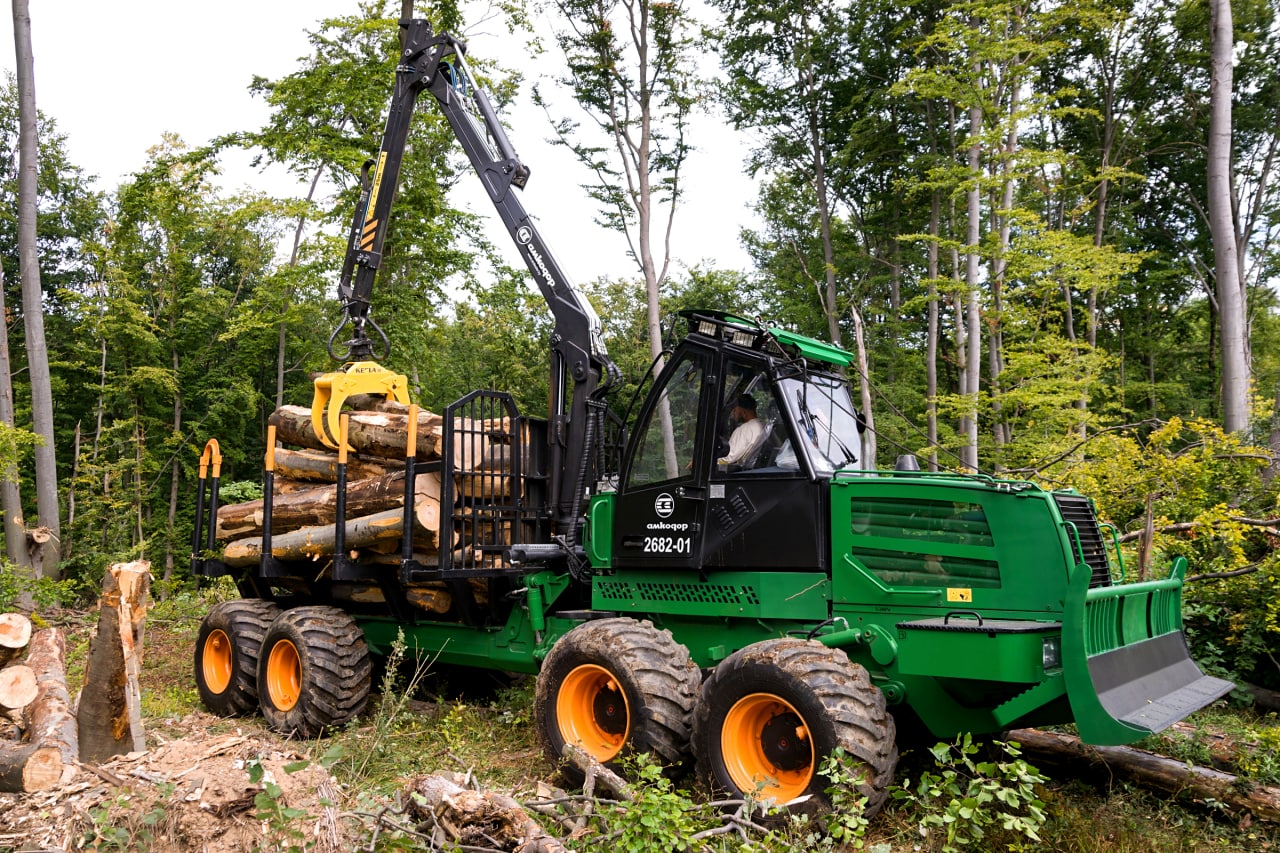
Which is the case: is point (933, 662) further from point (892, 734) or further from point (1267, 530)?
point (1267, 530)

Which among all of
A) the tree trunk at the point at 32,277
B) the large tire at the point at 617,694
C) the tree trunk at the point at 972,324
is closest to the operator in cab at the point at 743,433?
the large tire at the point at 617,694

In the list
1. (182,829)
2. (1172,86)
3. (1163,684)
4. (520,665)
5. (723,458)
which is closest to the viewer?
(182,829)

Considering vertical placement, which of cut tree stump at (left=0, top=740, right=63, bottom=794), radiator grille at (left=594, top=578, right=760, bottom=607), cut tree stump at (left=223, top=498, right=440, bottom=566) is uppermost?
cut tree stump at (left=223, top=498, right=440, bottom=566)

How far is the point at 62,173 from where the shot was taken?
26.1 m

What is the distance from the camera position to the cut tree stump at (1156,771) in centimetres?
509

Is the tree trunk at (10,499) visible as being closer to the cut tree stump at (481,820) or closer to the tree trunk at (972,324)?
the cut tree stump at (481,820)

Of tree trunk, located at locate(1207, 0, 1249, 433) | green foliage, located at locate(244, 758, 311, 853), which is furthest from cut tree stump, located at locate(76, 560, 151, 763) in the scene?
tree trunk, located at locate(1207, 0, 1249, 433)

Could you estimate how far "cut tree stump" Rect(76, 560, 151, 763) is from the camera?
536cm

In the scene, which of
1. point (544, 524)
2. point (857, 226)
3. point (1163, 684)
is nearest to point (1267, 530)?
point (1163, 684)

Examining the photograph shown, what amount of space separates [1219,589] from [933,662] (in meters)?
4.66

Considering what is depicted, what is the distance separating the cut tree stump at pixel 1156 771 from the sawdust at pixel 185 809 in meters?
4.40

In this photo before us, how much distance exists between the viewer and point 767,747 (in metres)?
5.20

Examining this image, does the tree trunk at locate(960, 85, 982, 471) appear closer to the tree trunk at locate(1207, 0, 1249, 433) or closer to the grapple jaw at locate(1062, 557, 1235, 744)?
the tree trunk at locate(1207, 0, 1249, 433)

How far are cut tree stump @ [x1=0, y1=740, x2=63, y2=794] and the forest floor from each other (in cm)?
9
